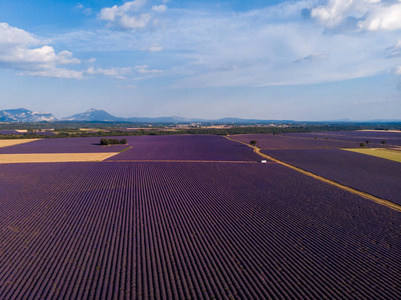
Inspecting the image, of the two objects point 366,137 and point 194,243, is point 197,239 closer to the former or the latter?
point 194,243

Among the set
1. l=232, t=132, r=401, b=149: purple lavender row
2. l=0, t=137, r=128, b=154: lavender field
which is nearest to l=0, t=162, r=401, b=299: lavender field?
l=0, t=137, r=128, b=154: lavender field

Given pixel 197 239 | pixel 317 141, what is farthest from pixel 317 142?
pixel 197 239

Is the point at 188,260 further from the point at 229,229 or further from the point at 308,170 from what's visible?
the point at 308,170

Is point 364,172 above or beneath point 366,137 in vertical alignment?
beneath

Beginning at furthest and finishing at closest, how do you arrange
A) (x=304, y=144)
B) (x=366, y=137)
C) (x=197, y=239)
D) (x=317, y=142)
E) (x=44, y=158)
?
(x=366, y=137), (x=317, y=142), (x=304, y=144), (x=44, y=158), (x=197, y=239)

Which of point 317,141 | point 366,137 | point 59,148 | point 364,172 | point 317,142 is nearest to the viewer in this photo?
point 364,172

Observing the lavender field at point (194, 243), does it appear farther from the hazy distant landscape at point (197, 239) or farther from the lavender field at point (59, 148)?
the lavender field at point (59, 148)

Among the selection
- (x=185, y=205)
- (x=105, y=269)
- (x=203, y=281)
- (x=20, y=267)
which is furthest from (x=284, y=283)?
(x=20, y=267)

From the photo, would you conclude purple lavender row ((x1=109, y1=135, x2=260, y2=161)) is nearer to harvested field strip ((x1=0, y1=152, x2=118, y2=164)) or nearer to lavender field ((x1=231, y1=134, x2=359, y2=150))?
harvested field strip ((x1=0, y1=152, x2=118, y2=164))

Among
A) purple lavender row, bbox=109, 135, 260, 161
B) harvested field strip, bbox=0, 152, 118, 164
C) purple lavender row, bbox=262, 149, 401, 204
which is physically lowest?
purple lavender row, bbox=262, 149, 401, 204
